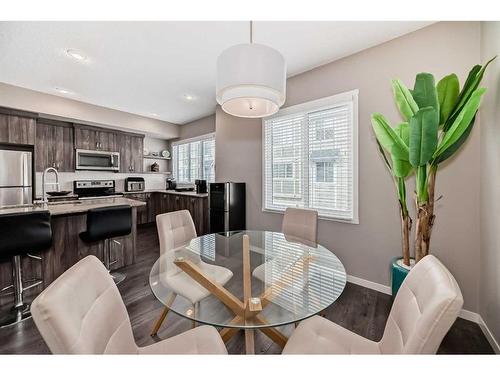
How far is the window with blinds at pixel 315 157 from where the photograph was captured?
2496mm

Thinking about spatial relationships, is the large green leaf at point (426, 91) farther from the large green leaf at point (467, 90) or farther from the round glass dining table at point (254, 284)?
the round glass dining table at point (254, 284)

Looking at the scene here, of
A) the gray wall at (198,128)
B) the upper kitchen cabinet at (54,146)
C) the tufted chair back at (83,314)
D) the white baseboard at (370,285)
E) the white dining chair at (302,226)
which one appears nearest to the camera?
the tufted chair back at (83,314)

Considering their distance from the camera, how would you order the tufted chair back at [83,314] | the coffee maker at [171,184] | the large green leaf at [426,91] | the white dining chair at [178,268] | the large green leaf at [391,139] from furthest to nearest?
the coffee maker at [171,184] < the large green leaf at [391,139] < the large green leaf at [426,91] < the white dining chair at [178,268] < the tufted chair back at [83,314]

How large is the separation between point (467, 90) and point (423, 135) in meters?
0.46

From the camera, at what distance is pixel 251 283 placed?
4.78 feet

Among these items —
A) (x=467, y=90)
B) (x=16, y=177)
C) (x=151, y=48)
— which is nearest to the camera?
(x=467, y=90)

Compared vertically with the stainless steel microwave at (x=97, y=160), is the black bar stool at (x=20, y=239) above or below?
below

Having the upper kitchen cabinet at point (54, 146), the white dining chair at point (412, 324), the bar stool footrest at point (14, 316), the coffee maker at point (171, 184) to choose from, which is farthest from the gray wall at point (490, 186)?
the upper kitchen cabinet at point (54, 146)

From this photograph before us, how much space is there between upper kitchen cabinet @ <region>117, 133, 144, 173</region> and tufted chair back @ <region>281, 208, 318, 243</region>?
4432 millimetres

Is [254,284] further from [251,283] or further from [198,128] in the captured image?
[198,128]

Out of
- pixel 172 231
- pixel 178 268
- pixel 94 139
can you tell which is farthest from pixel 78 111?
pixel 178 268

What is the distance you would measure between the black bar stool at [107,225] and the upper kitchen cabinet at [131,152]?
9.74 feet

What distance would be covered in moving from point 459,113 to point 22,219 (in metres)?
3.60

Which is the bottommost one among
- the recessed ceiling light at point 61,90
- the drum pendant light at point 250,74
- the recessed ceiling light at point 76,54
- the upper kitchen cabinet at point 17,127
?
the drum pendant light at point 250,74
